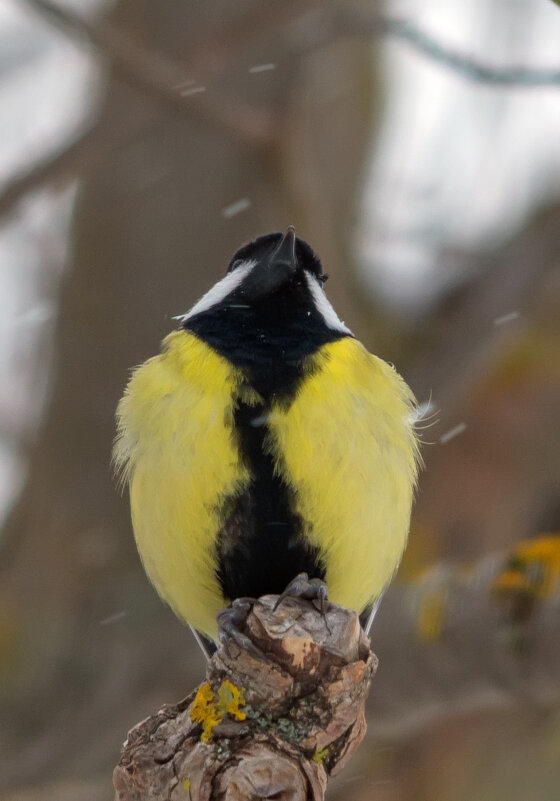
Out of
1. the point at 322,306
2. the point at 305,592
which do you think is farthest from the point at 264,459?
the point at 322,306

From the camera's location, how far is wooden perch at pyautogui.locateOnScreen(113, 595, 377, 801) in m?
1.92

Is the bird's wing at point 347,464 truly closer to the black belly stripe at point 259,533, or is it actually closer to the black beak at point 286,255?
the black belly stripe at point 259,533

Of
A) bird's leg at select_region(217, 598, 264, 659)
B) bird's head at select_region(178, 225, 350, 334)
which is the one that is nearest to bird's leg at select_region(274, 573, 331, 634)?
bird's leg at select_region(217, 598, 264, 659)

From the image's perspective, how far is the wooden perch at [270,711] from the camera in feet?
6.30

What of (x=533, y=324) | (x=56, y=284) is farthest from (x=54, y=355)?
(x=533, y=324)

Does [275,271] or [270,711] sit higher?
[275,271]

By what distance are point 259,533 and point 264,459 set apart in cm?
22

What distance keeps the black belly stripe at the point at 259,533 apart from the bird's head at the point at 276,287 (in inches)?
15.8

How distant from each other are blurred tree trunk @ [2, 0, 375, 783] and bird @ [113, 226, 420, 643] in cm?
162

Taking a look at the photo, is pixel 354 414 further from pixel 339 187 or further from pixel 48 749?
pixel 339 187

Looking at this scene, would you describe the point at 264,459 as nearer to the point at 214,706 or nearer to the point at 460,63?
the point at 214,706

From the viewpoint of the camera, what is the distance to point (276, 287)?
2.83 meters

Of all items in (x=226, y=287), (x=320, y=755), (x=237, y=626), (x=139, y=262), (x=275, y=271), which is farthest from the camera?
(x=139, y=262)

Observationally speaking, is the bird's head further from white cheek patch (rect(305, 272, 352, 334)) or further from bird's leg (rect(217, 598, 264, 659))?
bird's leg (rect(217, 598, 264, 659))
